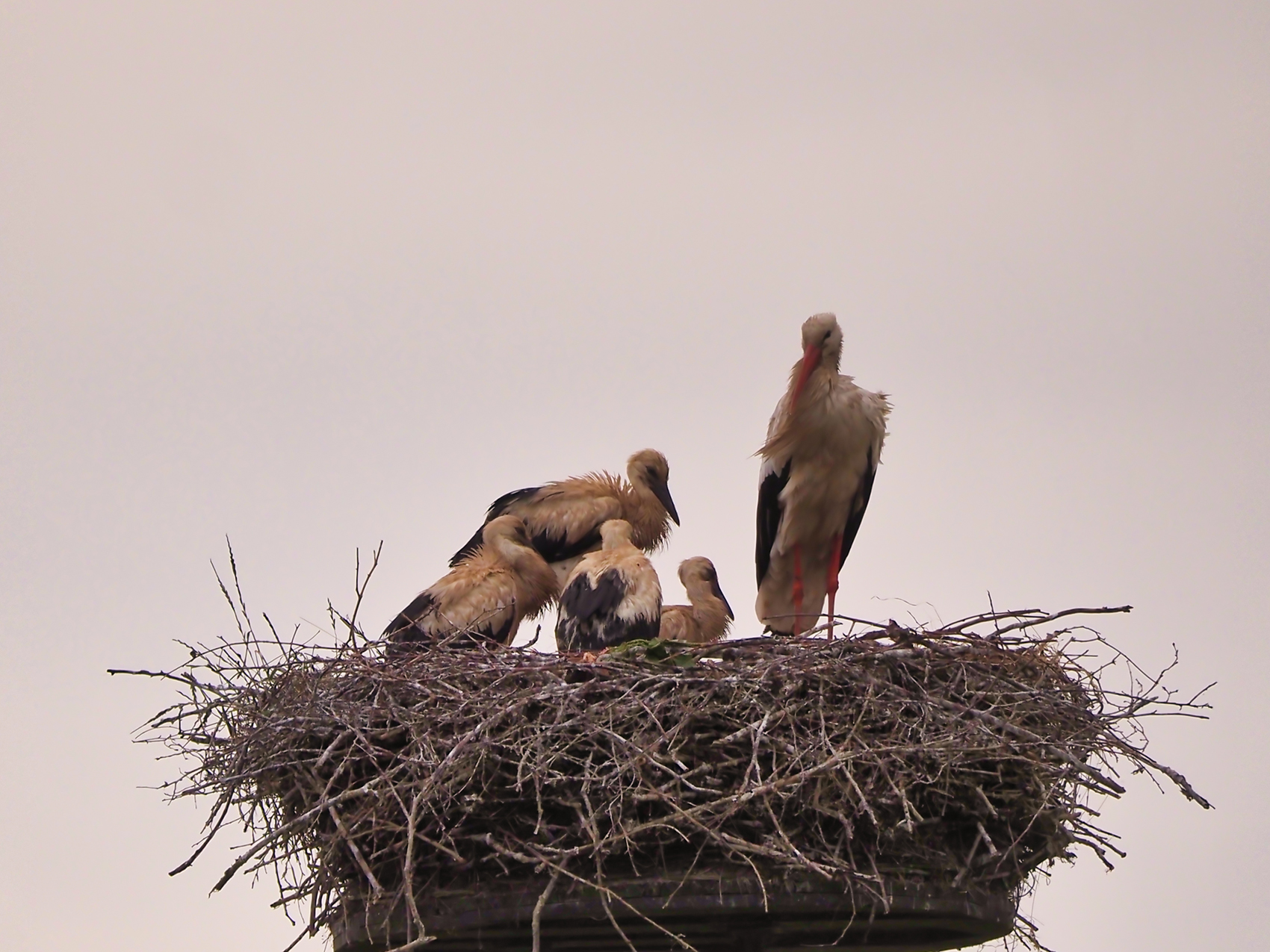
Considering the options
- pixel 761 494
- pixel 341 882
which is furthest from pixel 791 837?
pixel 761 494

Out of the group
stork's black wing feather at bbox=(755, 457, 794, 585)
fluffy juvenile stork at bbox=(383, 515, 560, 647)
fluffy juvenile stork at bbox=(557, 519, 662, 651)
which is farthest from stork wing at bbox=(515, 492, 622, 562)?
fluffy juvenile stork at bbox=(557, 519, 662, 651)

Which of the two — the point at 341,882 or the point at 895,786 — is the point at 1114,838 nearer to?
the point at 895,786

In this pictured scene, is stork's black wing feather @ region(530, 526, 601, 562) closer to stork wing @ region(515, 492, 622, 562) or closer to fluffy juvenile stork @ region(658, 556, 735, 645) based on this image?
stork wing @ region(515, 492, 622, 562)

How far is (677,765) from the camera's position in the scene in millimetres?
3947

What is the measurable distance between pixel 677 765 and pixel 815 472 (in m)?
2.22

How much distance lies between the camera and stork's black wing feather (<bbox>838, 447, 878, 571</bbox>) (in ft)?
19.9

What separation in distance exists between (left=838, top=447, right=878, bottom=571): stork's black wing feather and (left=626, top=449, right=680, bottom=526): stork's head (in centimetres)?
69

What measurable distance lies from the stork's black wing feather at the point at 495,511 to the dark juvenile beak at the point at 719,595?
2.60ft

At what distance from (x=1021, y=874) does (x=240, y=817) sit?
194 centimetres

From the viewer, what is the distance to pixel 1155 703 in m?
4.36

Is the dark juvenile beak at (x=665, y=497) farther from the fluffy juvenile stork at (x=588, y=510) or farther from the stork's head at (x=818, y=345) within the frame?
the stork's head at (x=818, y=345)

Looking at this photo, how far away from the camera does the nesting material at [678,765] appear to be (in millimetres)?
3879

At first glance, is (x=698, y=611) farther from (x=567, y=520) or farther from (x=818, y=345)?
(x=818, y=345)

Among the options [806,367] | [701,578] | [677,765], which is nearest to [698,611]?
[701,578]
